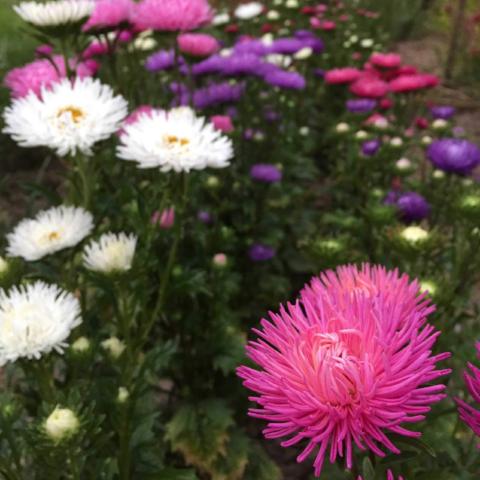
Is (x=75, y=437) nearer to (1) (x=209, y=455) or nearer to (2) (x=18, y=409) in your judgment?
(2) (x=18, y=409)

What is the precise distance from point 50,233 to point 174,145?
14.1 inches

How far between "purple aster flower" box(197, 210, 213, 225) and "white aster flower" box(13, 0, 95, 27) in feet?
2.91

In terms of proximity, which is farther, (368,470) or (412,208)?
(412,208)

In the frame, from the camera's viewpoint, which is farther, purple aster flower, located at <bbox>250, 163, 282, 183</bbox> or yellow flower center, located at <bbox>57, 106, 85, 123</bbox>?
purple aster flower, located at <bbox>250, 163, 282, 183</bbox>

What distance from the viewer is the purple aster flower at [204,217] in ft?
7.29

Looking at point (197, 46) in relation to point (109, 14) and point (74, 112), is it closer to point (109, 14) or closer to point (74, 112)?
point (109, 14)

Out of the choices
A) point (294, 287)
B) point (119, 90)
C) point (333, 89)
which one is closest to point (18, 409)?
point (119, 90)

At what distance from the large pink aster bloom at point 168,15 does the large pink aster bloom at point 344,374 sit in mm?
1481

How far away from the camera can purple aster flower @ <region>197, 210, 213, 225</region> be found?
87.5 inches

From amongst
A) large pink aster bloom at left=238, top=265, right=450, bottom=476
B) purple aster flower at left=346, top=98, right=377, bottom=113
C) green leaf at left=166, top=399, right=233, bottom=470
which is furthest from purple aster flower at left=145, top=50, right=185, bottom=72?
large pink aster bloom at left=238, top=265, right=450, bottom=476

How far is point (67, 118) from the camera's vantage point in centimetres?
138

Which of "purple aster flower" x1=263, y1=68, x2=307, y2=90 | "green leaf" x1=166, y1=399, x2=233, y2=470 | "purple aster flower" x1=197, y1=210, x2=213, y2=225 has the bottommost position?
"green leaf" x1=166, y1=399, x2=233, y2=470

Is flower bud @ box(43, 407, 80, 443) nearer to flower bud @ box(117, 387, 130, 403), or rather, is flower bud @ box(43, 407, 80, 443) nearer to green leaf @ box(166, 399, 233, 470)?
flower bud @ box(117, 387, 130, 403)

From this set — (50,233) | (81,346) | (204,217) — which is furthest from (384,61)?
(81,346)
